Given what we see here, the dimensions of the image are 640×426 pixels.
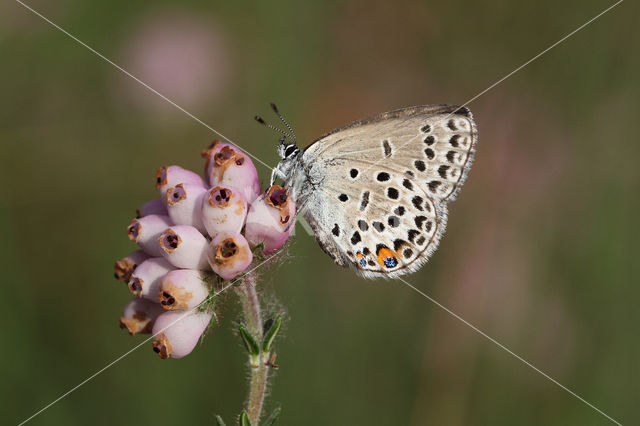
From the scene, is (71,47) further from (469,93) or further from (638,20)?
(638,20)

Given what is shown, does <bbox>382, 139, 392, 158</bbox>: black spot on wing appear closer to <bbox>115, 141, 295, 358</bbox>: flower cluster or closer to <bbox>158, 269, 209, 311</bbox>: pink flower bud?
<bbox>115, 141, 295, 358</bbox>: flower cluster

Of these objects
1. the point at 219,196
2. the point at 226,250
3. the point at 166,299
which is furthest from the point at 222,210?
the point at 166,299

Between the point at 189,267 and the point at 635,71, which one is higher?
the point at 635,71

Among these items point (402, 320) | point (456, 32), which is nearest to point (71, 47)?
point (456, 32)

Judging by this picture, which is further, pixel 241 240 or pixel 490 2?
pixel 490 2

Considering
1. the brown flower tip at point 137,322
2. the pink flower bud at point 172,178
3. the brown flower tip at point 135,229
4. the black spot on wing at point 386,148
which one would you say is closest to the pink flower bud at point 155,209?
the pink flower bud at point 172,178

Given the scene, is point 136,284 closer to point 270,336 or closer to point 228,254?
point 228,254

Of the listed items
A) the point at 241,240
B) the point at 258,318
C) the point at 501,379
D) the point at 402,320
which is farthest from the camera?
the point at 402,320
